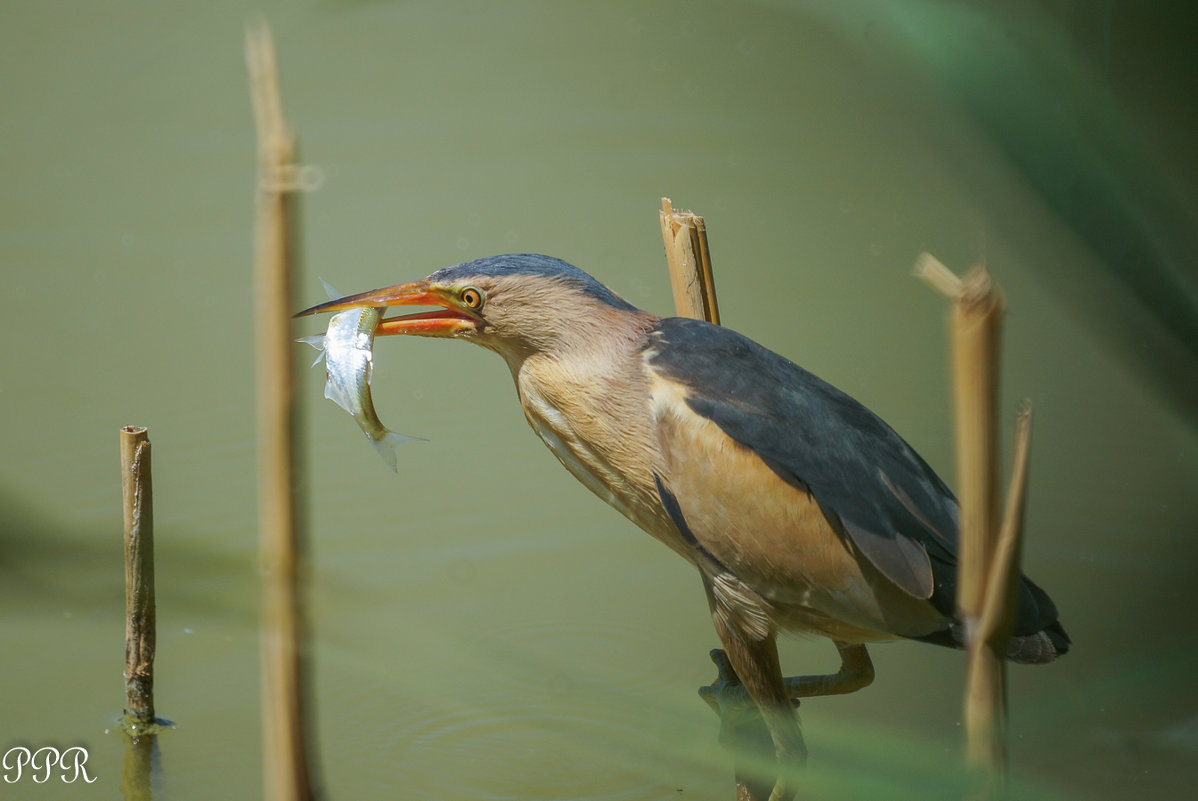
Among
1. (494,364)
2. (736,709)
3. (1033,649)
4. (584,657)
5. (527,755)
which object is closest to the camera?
(1033,649)

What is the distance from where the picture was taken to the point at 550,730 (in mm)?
1702

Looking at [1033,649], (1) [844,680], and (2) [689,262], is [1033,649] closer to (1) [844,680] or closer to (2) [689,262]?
(1) [844,680]

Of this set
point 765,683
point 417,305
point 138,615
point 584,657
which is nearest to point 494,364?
point 584,657

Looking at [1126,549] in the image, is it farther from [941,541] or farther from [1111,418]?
[941,541]

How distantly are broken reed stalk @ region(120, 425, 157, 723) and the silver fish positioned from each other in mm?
371

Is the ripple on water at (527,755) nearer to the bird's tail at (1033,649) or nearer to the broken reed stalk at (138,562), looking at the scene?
the broken reed stalk at (138,562)

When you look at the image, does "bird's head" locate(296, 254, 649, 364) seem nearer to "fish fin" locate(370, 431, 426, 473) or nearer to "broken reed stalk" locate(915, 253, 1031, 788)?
"fish fin" locate(370, 431, 426, 473)

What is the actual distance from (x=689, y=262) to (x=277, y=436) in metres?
1.06

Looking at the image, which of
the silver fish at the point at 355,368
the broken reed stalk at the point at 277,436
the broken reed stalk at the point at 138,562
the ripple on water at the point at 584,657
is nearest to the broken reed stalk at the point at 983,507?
the broken reed stalk at the point at 277,436

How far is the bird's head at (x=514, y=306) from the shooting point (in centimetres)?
120

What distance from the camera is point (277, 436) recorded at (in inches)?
13.5

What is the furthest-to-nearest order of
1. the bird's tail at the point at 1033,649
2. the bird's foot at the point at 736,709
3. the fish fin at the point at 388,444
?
the bird's foot at the point at 736,709 → the bird's tail at the point at 1033,649 → the fish fin at the point at 388,444

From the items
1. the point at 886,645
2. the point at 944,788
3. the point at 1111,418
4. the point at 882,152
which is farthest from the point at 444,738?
the point at 882,152

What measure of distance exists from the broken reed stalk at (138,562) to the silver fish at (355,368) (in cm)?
37
